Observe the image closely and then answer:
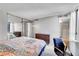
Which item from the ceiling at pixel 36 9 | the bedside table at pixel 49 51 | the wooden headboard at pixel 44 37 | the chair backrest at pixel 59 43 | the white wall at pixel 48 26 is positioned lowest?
the bedside table at pixel 49 51

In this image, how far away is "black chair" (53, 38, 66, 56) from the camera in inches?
82.1

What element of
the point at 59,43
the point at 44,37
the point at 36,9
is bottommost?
the point at 59,43

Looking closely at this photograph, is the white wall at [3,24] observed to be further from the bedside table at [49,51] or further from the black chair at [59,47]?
the black chair at [59,47]

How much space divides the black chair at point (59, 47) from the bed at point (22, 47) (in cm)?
23

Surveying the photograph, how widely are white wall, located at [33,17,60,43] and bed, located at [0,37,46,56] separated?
19 centimetres

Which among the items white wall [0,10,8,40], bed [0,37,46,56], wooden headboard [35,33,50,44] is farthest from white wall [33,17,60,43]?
white wall [0,10,8,40]

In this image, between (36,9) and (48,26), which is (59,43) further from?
(36,9)

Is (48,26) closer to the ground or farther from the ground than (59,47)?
farther from the ground

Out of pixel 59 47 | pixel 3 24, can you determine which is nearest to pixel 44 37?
pixel 59 47

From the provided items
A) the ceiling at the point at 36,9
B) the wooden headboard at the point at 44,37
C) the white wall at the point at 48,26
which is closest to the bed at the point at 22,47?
the wooden headboard at the point at 44,37

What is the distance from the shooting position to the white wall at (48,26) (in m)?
2.14

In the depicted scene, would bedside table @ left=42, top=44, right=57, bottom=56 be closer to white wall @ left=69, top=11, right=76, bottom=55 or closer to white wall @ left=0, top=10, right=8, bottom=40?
white wall @ left=69, top=11, right=76, bottom=55

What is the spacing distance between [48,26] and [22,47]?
61 cm

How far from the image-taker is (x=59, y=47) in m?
2.22
